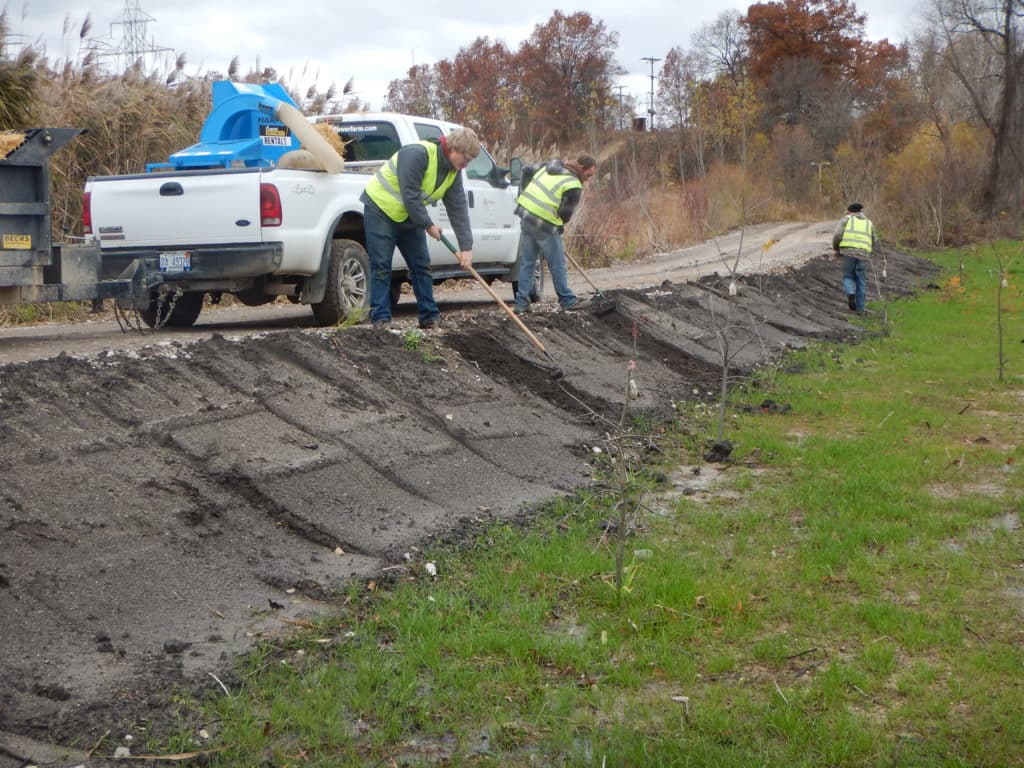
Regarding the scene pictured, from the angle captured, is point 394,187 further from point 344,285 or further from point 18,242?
point 18,242

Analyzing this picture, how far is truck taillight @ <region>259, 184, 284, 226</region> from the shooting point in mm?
10109

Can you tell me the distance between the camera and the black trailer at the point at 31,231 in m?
8.77

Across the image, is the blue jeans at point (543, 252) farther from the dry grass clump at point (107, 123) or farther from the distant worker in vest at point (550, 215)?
the dry grass clump at point (107, 123)

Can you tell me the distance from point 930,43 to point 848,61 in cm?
2011

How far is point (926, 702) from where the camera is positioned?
13.5 feet

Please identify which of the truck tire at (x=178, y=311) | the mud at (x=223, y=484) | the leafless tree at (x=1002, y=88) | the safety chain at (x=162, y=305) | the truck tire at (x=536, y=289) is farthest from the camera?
the leafless tree at (x=1002, y=88)

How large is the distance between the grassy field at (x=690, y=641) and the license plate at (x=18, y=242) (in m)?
4.94

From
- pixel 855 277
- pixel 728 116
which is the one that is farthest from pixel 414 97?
pixel 728 116

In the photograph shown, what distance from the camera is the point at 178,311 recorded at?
37.8 ft

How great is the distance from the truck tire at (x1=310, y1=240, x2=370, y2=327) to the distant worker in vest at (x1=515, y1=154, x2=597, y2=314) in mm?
1901

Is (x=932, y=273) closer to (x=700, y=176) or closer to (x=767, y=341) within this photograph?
(x=700, y=176)

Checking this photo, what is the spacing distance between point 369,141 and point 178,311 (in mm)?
2853

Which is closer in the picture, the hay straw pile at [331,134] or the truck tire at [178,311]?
the truck tire at [178,311]

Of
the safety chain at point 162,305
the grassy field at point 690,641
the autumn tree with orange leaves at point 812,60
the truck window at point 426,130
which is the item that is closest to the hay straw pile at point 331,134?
the truck window at point 426,130
